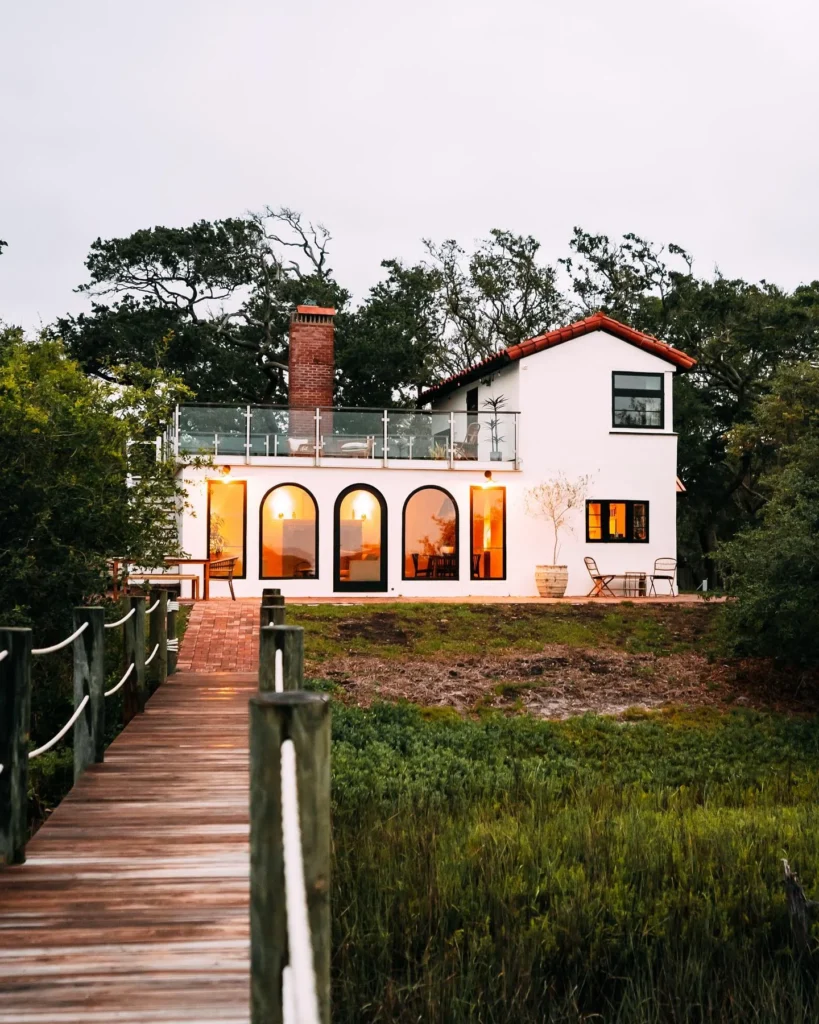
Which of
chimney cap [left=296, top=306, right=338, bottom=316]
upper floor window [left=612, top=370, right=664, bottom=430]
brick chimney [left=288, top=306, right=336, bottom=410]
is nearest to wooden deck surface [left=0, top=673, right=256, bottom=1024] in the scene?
brick chimney [left=288, top=306, right=336, bottom=410]

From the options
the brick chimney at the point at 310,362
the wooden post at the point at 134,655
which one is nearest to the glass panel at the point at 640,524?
the brick chimney at the point at 310,362

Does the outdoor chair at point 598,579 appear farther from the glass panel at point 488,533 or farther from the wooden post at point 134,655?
the wooden post at point 134,655

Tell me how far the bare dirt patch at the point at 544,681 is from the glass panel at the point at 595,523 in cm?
775

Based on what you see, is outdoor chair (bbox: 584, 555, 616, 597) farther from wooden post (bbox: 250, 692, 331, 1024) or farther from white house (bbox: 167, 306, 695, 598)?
wooden post (bbox: 250, 692, 331, 1024)

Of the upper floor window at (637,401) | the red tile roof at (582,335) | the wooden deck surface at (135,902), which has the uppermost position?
the red tile roof at (582,335)

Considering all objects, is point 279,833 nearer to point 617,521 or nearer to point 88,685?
point 88,685

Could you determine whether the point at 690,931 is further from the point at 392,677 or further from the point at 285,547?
the point at 285,547

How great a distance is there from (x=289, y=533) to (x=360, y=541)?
1.54 metres

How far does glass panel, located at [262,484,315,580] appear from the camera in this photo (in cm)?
2228

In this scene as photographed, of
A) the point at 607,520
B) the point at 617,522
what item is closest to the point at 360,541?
the point at 607,520

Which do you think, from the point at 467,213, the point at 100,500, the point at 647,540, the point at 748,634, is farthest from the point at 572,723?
the point at 467,213

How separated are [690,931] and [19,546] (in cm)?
777

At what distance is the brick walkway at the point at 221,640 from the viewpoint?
496 inches

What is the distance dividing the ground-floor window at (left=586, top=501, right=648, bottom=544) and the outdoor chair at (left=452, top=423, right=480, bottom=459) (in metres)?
2.82
